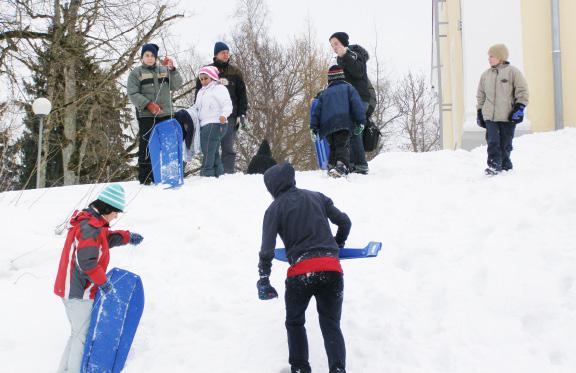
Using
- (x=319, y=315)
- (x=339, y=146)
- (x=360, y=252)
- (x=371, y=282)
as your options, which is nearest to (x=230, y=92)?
(x=339, y=146)

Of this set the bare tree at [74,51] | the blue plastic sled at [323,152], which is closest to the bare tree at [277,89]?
the bare tree at [74,51]

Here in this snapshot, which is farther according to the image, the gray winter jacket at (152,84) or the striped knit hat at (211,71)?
the striped knit hat at (211,71)

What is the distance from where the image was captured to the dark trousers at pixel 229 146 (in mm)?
9875

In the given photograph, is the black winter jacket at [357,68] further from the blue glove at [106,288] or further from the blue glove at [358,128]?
the blue glove at [106,288]

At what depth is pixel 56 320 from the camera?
4949 millimetres

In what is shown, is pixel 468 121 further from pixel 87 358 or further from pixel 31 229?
pixel 87 358

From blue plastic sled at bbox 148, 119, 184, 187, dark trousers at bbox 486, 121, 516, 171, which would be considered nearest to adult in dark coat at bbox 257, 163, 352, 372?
dark trousers at bbox 486, 121, 516, 171

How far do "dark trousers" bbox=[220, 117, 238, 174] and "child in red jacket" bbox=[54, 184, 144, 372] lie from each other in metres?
5.75

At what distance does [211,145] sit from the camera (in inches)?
371

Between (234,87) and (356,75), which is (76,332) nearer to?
(234,87)

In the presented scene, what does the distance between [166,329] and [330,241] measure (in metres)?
1.64

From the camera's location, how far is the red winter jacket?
3.96 m

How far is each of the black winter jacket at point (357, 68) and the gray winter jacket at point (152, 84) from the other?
8.89 feet

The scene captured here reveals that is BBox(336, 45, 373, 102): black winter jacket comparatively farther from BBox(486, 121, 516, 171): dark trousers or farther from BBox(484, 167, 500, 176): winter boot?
BBox(484, 167, 500, 176): winter boot
